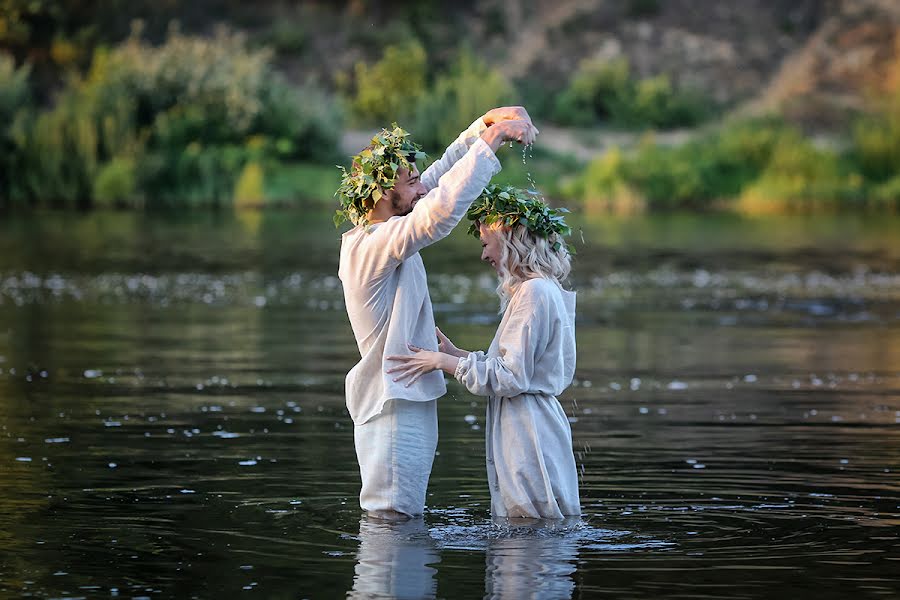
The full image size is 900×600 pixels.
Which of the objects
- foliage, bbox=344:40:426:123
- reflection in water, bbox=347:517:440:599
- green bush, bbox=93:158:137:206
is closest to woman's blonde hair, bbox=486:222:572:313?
reflection in water, bbox=347:517:440:599

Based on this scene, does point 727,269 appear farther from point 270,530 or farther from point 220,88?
point 220,88

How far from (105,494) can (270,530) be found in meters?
1.47

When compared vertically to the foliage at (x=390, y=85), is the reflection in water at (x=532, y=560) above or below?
below

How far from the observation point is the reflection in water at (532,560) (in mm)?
8211

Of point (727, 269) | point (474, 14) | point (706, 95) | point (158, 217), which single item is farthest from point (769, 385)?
point (474, 14)

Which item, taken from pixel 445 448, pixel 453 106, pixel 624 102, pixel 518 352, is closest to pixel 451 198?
pixel 518 352

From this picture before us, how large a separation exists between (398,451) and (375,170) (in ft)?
4.32

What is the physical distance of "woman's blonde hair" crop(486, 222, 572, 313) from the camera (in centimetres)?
905

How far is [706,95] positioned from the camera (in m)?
64.4

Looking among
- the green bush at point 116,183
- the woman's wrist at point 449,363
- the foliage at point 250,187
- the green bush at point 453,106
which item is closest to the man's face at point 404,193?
the woman's wrist at point 449,363

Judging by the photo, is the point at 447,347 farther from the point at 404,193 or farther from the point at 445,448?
the point at 445,448

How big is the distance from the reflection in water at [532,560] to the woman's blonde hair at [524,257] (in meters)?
1.14

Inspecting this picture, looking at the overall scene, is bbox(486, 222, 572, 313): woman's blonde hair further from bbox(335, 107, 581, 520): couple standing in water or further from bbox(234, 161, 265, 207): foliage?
bbox(234, 161, 265, 207): foliage

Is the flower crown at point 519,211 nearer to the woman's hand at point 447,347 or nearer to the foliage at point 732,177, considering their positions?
the woman's hand at point 447,347
